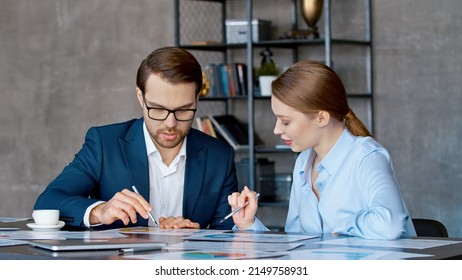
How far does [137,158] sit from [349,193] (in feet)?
2.84

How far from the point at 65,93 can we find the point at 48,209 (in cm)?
436

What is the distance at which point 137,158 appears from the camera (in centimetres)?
318

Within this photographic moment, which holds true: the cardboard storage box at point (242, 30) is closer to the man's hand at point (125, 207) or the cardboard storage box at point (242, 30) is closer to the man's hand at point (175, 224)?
the man's hand at point (175, 224)

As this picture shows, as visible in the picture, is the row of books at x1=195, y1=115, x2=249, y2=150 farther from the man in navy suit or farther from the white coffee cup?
the white coffee cup

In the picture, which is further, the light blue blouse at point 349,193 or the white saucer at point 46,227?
the white saucer at point 46,227

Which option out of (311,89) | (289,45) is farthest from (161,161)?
(289,45)

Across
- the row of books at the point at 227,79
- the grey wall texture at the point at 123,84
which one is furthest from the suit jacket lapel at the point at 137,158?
the grey wall texture at the point at 123,84

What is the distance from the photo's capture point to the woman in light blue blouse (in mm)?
2691

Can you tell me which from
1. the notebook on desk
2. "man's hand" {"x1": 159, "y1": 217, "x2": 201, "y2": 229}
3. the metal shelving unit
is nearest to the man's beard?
"man's hand" {"x1": 159, "y1": 217, "x2": 201, "y2": 229}

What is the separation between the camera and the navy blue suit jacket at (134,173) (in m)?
3.14

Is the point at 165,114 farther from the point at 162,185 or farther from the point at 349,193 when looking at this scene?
the point at 349,193
